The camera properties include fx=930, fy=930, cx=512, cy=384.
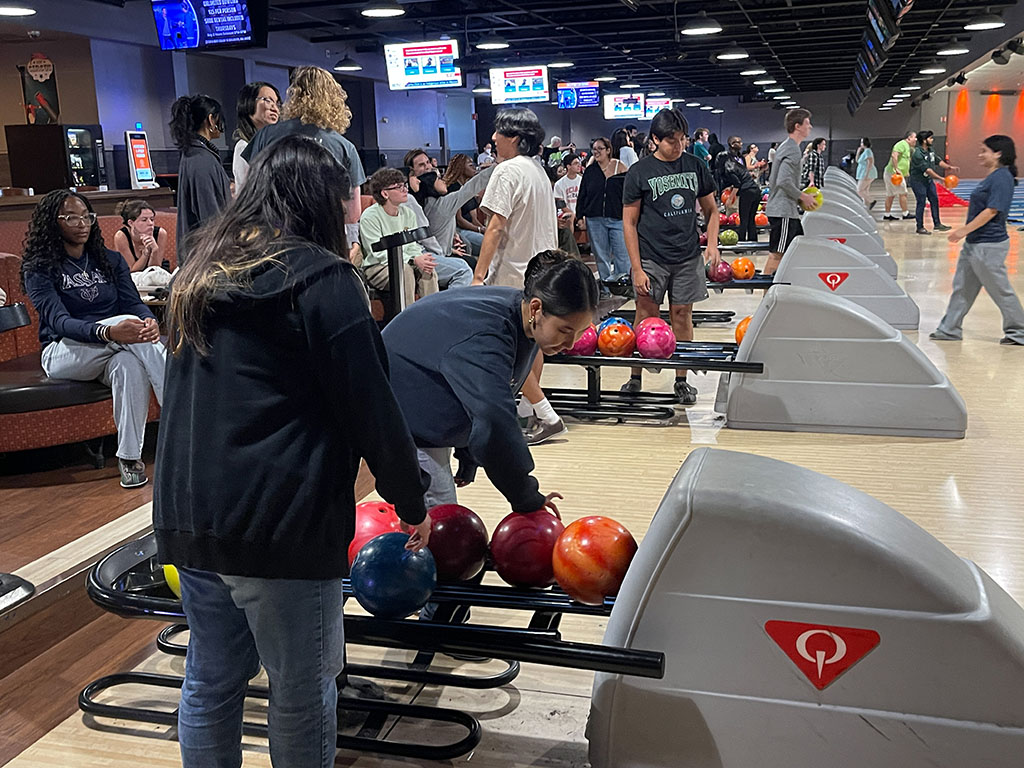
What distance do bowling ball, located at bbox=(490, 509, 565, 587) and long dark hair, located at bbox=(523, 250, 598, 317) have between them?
1.73 feet

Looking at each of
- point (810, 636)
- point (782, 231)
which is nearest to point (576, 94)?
point (782, 231)

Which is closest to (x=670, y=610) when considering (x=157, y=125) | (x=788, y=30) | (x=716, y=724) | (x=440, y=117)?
(x=716, y=724)

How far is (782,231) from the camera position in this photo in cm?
794

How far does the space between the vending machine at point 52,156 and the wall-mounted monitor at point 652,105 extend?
18.2 m

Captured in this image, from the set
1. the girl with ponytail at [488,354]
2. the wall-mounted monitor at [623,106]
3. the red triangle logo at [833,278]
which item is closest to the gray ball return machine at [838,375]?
the red triangle logo at [833,278]

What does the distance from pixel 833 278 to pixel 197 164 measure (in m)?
4.42

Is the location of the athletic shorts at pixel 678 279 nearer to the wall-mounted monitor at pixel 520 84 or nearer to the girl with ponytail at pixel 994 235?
the girl with ponytail at pixel 994 235

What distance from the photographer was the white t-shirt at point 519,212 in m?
4.24

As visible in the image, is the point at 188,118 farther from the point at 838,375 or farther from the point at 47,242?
the point at 838,375

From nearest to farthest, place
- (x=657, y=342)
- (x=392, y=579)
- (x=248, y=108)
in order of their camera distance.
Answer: (x=392, y=579), (x=248, y=108), (x=657, y=342)

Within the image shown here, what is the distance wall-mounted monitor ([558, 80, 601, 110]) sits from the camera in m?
23.1

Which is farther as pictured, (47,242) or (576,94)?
(576,94)

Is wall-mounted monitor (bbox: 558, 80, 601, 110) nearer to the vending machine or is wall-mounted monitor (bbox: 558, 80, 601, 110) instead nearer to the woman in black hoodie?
the vending machine

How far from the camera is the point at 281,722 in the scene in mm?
1662
